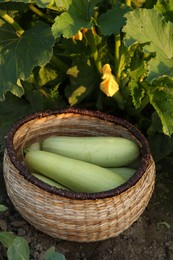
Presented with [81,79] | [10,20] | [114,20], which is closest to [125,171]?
[81,79]

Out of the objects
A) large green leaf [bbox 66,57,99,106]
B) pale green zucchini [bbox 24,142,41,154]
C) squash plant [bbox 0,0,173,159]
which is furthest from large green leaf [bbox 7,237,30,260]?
large green leaf [bbox 66,57,99,106]

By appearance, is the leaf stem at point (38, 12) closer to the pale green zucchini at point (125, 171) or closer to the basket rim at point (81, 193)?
Answer: the basket rim at point (81, 193)

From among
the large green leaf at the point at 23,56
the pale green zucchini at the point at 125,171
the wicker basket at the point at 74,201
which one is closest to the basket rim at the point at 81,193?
the wicker basket at the point at 74,201

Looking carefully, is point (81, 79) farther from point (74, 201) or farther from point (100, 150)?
point (74, 201)

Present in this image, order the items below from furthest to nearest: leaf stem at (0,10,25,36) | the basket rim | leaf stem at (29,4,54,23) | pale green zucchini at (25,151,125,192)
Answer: leaf stem at (29,4,54,23) → leaf stem at (0,10,25,36) → pale green zucchini at (25,151,125,192) → the basket rim

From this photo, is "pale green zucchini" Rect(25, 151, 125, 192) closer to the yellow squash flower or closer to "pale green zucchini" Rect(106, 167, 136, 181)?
"pale green zucchini" Rect(106, 167, 136, 181)

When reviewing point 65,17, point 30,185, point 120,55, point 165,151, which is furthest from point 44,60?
point 165,151
